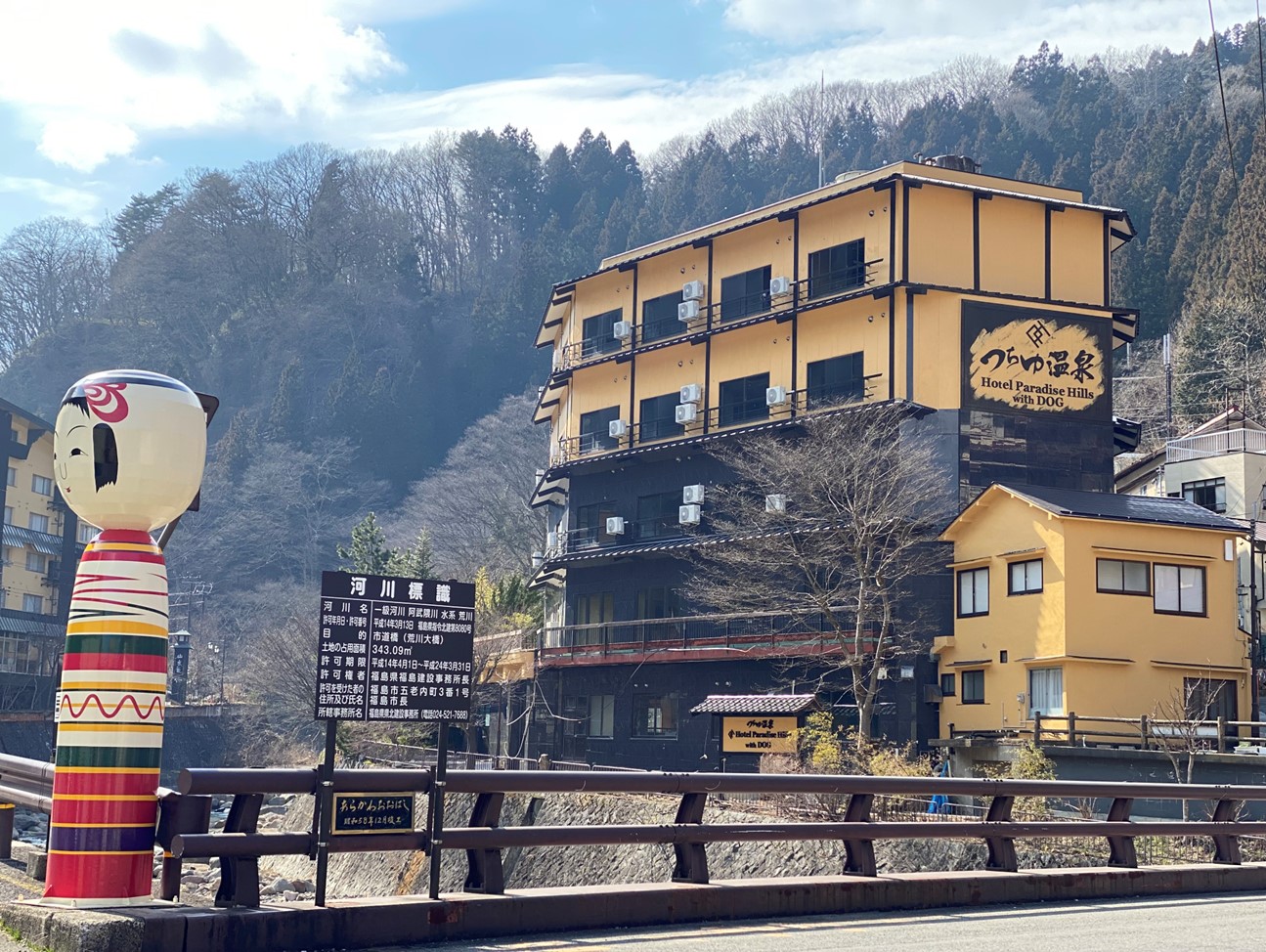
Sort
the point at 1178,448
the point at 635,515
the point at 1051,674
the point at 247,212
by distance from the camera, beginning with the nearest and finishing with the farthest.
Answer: the point at 1051,674, the point at 635,515, the point at 1178,448, the point at 247,212

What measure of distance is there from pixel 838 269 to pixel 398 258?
83.7 metres

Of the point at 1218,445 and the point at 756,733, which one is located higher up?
the point at 1218,445

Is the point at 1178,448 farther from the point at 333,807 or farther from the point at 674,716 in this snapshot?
the point at 333,807

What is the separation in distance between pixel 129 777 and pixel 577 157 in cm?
12756

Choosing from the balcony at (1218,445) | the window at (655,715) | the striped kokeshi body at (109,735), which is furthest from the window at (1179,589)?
the striped kokeshi body at (109,735)

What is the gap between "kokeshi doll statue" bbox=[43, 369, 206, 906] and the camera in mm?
9609

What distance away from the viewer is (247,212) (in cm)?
12425

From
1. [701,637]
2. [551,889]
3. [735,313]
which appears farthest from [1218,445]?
[551,889]

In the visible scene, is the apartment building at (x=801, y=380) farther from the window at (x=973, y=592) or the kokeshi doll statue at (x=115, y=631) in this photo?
the kokeshi doll statue at (x=115, y=631)

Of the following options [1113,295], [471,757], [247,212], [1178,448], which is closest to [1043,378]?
[1178,448]

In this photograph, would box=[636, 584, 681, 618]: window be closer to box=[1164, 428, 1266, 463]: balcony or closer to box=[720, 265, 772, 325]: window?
box=[720, 265, 772, 325]: window

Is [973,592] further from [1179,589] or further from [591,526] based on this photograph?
[591,526]

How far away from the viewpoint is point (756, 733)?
3803cm

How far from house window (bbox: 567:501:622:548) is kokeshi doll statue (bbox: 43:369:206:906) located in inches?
1714
